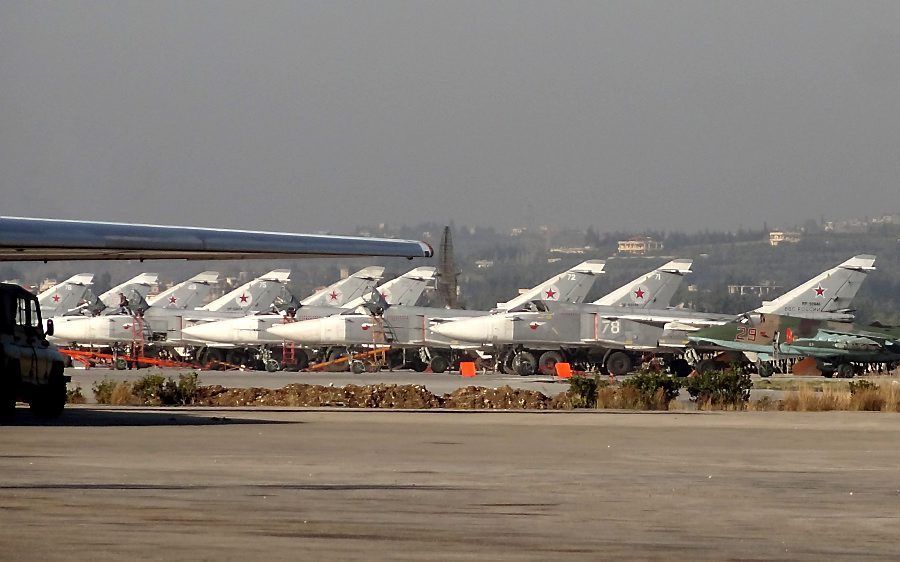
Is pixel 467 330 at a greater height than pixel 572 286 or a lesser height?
lesser

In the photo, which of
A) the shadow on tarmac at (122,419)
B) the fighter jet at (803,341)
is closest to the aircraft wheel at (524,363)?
the fighter jet at (803,341)

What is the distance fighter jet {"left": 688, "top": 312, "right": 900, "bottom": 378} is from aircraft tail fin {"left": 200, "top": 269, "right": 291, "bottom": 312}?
33181 millimetres

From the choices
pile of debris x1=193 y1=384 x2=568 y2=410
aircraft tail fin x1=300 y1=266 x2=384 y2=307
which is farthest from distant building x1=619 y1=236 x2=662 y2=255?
pile of debris x1=193 y1=384 x2=568 y2=410

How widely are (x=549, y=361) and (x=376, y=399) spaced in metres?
33.1

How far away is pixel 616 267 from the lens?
370 feet

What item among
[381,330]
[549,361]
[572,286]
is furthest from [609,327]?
[572,286]

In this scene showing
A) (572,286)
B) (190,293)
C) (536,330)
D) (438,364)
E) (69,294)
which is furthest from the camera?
(190,293)

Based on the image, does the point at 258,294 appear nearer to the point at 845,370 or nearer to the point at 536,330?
the point at 536,330

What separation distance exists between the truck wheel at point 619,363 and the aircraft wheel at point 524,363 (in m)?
3.12

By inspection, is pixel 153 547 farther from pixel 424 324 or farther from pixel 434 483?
pixel 424 324

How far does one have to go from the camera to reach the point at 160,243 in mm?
21656

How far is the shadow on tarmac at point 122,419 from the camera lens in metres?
18.6

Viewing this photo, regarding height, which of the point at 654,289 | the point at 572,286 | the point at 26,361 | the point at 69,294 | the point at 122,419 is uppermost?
the point at 572,286

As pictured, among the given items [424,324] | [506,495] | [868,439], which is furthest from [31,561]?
[424,324]
